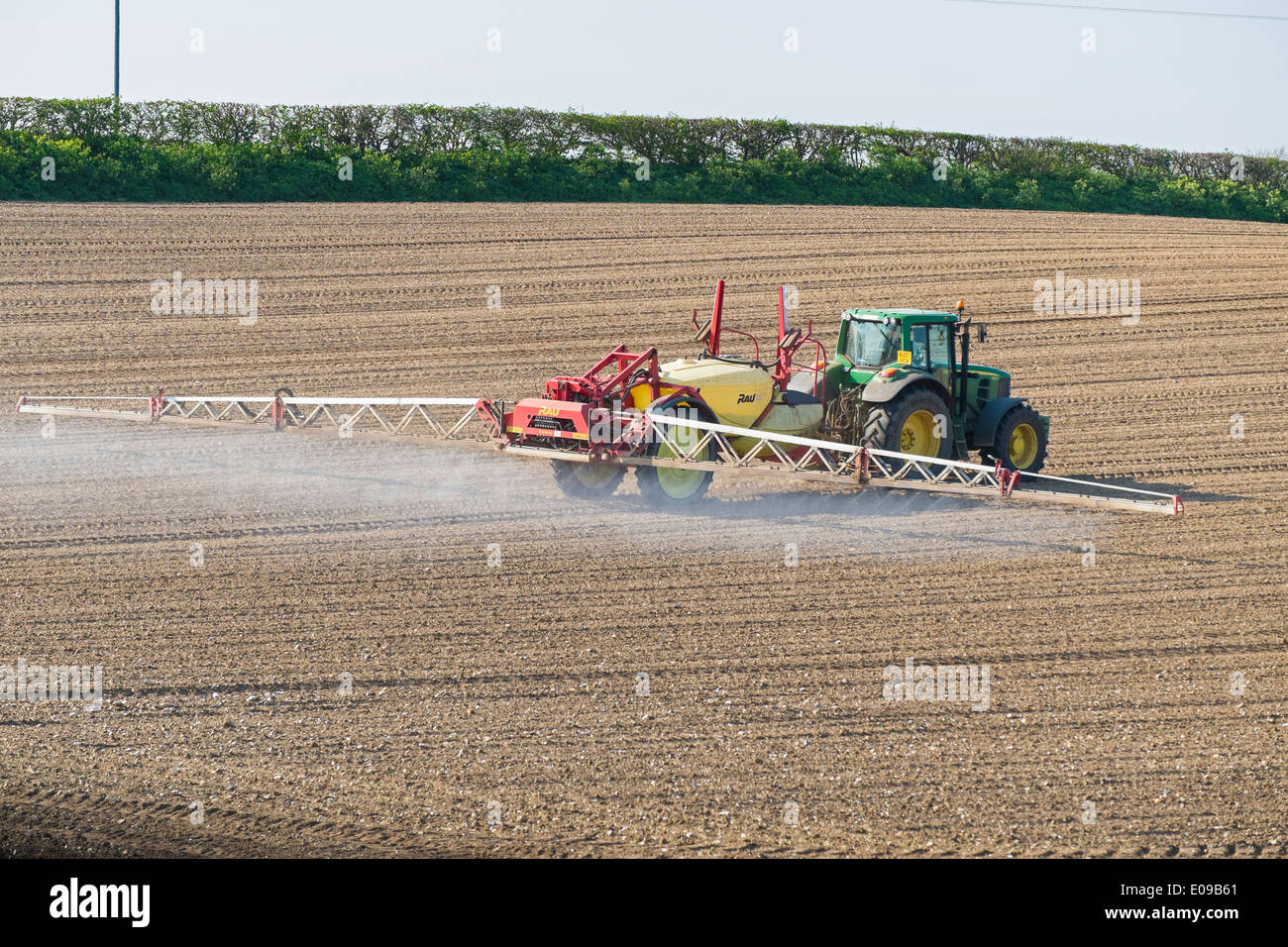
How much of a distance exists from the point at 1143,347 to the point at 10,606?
53.6 feet

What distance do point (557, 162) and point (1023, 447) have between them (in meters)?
17.6

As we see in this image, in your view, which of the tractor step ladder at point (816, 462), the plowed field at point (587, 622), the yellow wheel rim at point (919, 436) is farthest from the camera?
the yellow wheel rim at point (919, 436)

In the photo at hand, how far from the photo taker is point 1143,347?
21.4 m

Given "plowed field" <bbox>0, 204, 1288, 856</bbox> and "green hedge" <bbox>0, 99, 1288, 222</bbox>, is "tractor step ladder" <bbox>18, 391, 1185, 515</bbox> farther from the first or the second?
"green hedge" <bbox>0, 99, 1288, 222</bbox>

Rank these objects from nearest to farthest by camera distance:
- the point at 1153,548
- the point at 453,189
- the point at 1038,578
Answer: the point at 1038,578 → the point at 1153,548 → the point at 453,189

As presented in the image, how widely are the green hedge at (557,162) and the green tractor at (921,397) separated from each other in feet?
53.0

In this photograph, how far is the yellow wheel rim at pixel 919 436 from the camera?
1360cm

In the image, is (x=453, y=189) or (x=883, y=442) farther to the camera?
(x=453, y=189)

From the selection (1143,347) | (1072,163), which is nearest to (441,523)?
(1143,347)

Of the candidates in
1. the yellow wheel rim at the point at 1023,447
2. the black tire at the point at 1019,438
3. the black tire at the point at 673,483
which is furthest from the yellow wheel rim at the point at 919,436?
the black tire at the point at 673,483

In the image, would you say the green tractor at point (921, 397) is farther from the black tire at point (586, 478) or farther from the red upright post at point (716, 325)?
the black tire at point (586, 478)

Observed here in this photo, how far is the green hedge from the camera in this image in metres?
27.4

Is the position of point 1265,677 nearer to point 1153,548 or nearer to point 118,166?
point 1153,548

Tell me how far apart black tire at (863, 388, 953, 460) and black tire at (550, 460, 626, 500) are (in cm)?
244
